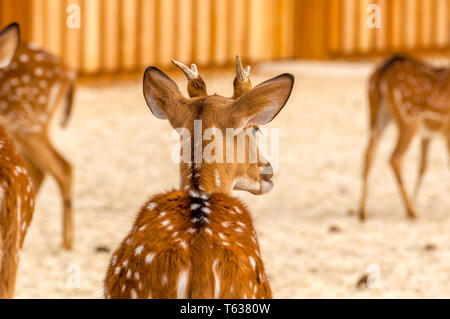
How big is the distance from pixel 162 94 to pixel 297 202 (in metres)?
4.40

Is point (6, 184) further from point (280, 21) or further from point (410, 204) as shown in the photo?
point (280, 21)

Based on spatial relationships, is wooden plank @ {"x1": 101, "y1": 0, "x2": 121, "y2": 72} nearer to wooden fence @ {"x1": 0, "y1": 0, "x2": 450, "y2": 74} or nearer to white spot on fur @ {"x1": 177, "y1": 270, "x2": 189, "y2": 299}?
wooden fence @ {"x1": 0, "y1": 0, "x2": 450, "y2": 74}

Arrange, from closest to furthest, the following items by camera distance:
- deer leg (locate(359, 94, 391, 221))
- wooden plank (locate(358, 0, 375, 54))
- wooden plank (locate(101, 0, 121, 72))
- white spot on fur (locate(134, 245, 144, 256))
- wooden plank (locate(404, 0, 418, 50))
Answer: white spot on fur (locate(134, 245, 144, 256)) < deer leg (locate(359, 94, 391, 221)) < wooden plank (locate(101, 0, 121, 72)) < wooden plank (locate(358, 0, 375, 54)) < wooden plank (locate(404, 0, 418, 50))

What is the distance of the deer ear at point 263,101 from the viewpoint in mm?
2582

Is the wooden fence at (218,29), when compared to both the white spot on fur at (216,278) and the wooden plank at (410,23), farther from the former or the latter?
the white spot on fur at (216,278)

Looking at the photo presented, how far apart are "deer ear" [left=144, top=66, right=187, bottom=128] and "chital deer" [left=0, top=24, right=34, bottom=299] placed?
0.57 metres

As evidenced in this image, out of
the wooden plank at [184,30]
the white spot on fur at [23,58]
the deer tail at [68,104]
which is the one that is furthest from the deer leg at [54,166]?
the wooden plank at [184,30]

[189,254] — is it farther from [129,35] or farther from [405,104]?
[129,35]

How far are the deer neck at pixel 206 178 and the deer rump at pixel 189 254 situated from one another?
7 cm

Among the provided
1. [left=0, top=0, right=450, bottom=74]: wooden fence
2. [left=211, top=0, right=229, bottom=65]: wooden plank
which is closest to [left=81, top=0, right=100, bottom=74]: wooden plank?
[left=0, top=0, right=450, bottom=74]: wooden fence

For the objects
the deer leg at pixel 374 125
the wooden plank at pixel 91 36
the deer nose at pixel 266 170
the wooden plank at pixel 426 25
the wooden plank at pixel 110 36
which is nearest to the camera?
the deer nose at pixel 266 170

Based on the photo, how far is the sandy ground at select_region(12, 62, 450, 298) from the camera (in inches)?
204

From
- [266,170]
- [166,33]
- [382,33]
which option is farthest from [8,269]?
[382,33]

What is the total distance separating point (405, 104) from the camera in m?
6.43
